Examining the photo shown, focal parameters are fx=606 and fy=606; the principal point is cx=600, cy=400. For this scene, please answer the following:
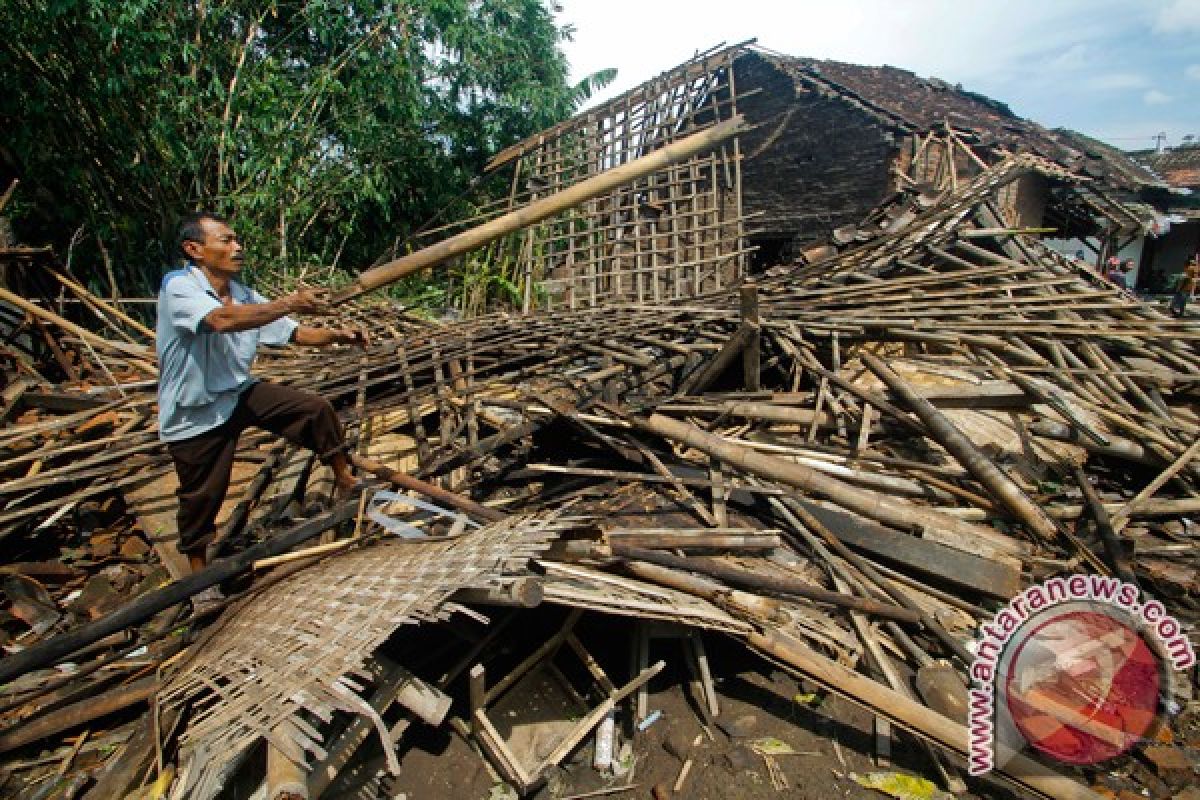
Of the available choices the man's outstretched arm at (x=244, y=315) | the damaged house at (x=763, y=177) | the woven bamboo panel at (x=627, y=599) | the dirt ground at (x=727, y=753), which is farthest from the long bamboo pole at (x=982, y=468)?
the damaged house at (x=763, y=177)

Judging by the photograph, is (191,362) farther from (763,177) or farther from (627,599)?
(763,177)

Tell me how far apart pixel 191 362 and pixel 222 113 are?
7341 mm

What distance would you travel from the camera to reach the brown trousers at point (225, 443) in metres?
2.64

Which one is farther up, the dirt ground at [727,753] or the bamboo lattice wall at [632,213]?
the bamboo lattice wall at [632,213]

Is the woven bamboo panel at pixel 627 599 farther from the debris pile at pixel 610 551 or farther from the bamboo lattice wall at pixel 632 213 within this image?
the bamboo lattice wall at pixel 632 213

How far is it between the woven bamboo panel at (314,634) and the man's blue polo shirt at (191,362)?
89 cm

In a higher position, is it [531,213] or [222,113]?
[222,113]

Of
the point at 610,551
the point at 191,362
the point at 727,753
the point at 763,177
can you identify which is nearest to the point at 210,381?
the point at 191,362

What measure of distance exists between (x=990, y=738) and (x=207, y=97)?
10.0 m

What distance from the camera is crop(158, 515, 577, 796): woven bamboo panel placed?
1457 millimetres

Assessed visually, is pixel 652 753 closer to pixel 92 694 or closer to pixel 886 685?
pixel 886 685

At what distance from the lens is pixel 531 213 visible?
8.35 feet

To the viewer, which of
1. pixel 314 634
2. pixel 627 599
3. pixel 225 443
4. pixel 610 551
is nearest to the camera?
pixel 314 634

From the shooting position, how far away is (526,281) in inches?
345
